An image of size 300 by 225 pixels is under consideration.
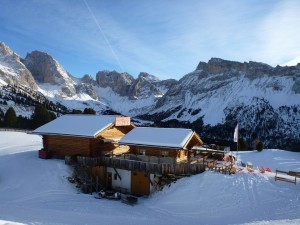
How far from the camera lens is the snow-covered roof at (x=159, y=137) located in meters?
33.2

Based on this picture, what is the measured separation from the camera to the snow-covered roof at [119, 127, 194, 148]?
33.2 m

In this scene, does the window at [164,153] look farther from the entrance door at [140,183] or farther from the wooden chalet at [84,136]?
the wooden chalet at [84,136]

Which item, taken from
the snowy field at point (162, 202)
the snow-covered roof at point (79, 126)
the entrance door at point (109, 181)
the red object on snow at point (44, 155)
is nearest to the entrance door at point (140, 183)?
the snowy field at point (162, 202)

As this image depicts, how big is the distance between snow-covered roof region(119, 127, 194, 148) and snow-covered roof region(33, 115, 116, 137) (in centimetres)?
360

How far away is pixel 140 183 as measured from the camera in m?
33.7

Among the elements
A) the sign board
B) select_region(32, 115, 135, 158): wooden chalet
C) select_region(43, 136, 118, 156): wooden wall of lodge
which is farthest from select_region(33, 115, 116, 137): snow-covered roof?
select_region(43, 136, 118, 156): wooden wall of lodge

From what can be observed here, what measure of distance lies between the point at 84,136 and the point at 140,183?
8440 millimetres

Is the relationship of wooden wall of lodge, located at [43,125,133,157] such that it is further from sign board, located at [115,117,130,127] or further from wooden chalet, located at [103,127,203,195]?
wooden chalet, located at [103,127,203,195]

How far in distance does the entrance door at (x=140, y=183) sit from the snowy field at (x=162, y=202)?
6.24ft

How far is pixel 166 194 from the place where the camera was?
1181 inches

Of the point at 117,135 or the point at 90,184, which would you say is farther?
the point at 117,135

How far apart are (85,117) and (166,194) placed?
59.4ft

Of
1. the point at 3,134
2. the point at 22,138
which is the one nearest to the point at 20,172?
the point at 22,138

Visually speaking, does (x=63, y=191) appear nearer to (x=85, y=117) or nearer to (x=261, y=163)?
(x=85, y=117)
